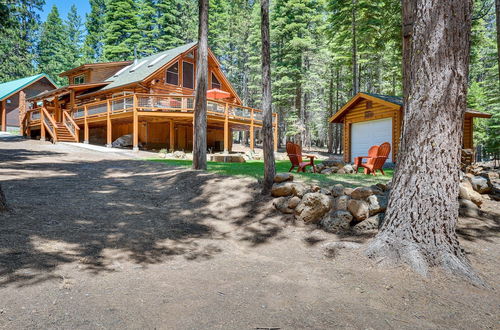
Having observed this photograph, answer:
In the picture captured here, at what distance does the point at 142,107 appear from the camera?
17203 mm

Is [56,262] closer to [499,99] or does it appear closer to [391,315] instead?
[391,315]

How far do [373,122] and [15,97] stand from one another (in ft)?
101

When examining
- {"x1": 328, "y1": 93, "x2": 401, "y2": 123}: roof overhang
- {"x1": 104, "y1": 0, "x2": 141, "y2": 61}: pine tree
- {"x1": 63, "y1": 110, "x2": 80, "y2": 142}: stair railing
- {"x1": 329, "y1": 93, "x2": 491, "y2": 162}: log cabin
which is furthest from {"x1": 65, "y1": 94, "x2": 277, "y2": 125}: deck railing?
{"x1": 104, "y1": 0, "x2": 141, "y2": 61}: pine tree

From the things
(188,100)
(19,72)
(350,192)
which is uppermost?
(19,72)

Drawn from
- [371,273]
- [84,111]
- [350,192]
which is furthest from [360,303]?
[84,111]

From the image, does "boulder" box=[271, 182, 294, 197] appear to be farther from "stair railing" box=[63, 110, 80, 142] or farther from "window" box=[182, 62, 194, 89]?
"window" box=[182, 62, 194, 89]

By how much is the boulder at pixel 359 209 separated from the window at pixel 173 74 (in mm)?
20031

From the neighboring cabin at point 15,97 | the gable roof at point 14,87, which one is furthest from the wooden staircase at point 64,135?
the gable roof at point 14,87

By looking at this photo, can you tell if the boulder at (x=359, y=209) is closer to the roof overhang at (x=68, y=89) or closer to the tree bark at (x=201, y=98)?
the tree bark at (x=201, y=98)

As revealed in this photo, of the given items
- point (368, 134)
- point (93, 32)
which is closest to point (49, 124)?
point (368, 134)

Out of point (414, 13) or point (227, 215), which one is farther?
point (227, 215)

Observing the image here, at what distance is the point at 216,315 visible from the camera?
2.39 m

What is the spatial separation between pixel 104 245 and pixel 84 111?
19178 mm

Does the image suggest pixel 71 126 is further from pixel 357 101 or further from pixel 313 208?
pixel 313 208
